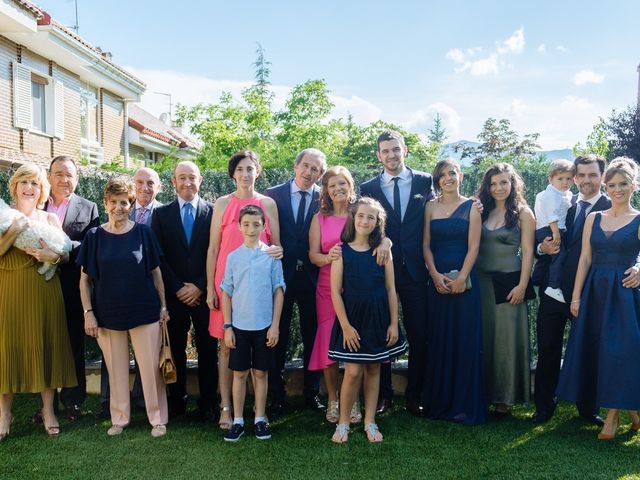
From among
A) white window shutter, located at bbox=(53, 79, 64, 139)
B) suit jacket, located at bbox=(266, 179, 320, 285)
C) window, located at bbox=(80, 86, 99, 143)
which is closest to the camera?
suit jacket, located at bbox=(266, 179, 320, 285)

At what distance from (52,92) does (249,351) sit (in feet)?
43.8

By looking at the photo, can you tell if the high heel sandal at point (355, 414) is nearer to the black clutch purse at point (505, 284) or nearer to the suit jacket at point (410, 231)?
the suit jacket at point (410, 231)

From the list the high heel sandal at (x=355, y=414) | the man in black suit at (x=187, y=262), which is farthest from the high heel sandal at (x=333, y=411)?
the man in black suit at (x=187, y=262)

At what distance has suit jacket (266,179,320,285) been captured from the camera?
4.94 metres

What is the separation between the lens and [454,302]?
4859 mm

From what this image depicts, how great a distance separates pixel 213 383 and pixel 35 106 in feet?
42.2

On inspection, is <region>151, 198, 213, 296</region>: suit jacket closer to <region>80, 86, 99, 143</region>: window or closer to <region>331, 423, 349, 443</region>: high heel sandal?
<region>331, 423, 349, 443</region>: high heel sandal

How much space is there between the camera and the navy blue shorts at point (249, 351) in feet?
14.7

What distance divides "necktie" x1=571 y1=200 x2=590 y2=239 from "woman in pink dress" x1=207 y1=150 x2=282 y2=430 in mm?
2457

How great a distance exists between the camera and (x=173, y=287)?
484 centimetres

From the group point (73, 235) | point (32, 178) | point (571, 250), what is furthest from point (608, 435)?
point (32, 178)

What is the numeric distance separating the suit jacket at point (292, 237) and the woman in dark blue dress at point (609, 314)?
7.14ft

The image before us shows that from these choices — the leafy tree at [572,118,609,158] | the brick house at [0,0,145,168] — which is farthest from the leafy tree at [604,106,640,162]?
the brick house at [0,0,145,168]

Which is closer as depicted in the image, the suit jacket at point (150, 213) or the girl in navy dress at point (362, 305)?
Answer: the girl in navy dress at point (362, 305)
